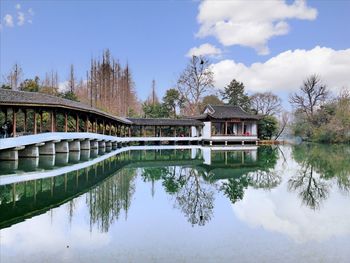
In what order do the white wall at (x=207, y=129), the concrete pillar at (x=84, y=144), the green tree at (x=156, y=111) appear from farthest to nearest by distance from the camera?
1. the green tree at (x=156, y=111)
2. the white wall at (x=207, y=129)
3. the concrete pillar at (x=84, y=144)

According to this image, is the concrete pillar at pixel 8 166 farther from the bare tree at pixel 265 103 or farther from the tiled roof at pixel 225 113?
the bare tree at pixel 265 103

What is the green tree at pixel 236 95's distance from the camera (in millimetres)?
42625

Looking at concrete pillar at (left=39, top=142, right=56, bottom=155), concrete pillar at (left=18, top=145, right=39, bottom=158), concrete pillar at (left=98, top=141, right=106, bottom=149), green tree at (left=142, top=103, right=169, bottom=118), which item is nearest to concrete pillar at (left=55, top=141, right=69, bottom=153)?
concrete pillar at (left=39, top=142, right=56, bottom=155)

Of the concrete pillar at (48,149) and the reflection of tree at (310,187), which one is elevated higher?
the concrete pillar at (48,149)

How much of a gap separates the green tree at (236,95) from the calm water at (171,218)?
3110 cm

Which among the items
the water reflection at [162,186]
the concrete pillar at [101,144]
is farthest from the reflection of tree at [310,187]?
the concrete pillar at [101,144]

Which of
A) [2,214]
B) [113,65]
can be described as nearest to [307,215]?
[2,214]

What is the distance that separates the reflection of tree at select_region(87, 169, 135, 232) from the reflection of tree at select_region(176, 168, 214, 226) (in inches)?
48.4

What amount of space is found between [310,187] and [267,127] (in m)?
29.1

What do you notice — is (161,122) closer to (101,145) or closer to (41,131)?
(101,145)

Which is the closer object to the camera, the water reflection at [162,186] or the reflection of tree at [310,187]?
the water reflection at [162,186]

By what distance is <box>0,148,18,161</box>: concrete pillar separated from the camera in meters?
14.6

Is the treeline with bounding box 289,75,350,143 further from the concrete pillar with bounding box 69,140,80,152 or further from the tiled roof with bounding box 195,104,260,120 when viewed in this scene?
the concrete pillar with bounding box 69,140,80,152

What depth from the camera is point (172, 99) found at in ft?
132
